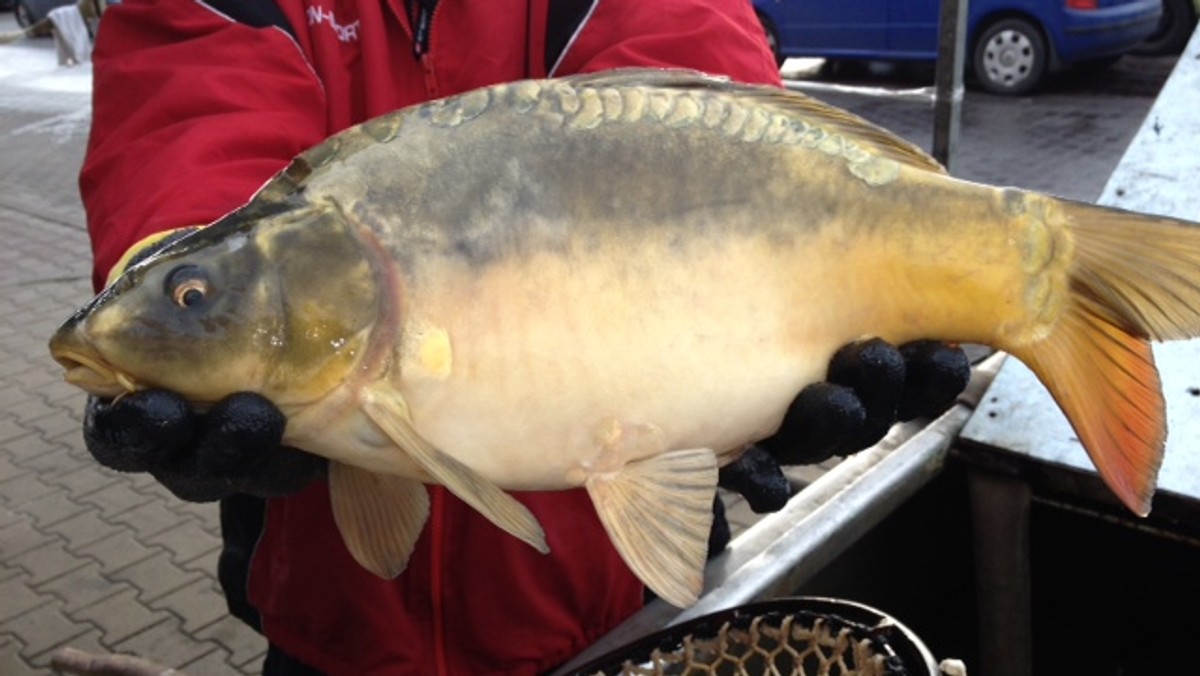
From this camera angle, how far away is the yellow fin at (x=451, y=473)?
1.23 m

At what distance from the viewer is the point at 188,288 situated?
126 cm

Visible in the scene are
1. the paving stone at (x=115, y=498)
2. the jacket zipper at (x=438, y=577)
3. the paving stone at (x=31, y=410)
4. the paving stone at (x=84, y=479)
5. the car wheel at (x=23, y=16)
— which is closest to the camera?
the jacket zipper at (x=438, y=577)

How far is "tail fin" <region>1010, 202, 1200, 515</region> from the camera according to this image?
140 centimetres

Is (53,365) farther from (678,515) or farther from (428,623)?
(678,515)

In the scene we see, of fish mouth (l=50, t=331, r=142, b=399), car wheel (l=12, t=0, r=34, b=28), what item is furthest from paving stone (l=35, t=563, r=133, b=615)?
car wheel (l=12, t=0, r=34, b=28)

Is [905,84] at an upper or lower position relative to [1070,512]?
lower

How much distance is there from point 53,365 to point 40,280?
1240mm

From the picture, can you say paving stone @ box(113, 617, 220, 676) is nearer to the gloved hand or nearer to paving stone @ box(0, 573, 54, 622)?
paving stone @ box(0, 573, 54, 622)

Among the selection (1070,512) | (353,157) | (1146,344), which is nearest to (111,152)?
(353,157)

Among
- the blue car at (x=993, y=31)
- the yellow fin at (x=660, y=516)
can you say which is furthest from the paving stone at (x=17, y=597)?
the blue car at (x=993, y=31)

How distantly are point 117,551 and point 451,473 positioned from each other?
314 cm

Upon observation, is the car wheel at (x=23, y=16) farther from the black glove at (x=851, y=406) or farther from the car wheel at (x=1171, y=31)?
the black glove at (x=851, y=406)

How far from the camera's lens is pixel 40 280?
6605 millimetres

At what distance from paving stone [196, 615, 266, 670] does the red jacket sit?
1509 mm
